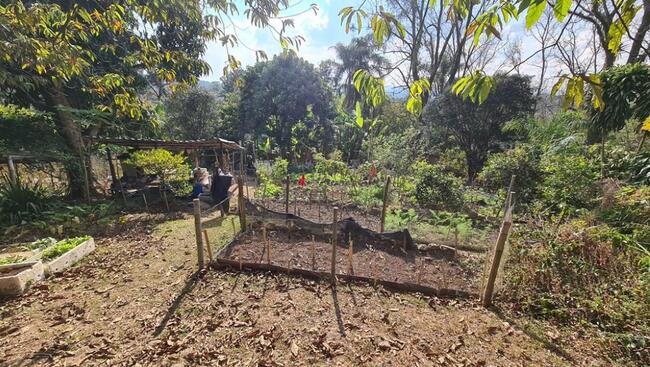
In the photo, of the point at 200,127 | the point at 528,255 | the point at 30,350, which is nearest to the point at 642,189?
the point at 528,255

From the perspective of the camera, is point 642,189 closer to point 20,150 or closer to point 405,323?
point 405,323

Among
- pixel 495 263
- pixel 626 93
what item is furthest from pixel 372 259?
pixel 626 93

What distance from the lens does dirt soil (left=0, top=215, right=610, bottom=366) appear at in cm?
261

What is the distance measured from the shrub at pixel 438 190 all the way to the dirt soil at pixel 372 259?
2573 mm

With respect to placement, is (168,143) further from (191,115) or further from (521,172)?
(521,172)

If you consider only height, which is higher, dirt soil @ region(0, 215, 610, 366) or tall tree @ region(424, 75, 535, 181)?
tall tree @ region(424, 75, 535, 181)

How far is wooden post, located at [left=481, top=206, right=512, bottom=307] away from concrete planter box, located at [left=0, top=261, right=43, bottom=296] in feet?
19.3

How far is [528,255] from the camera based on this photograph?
3738mm

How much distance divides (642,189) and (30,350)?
26.9ft

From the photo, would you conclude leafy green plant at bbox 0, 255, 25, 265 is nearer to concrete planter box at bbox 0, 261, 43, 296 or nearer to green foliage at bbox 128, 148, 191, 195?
concrete planter box at bbox 0, 261, 43, 296

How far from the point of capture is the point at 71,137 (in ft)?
27.0

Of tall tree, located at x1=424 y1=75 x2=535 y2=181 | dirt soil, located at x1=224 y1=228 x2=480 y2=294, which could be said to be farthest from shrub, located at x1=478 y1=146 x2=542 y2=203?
tall tree, located at x1=424 y1=75 x2=535 y2=181

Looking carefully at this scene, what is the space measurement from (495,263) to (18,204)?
9.18 m

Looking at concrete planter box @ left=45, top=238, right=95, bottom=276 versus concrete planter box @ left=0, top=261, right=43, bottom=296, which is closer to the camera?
concrete planter box @ left=0, top=261, right=43, bottom=296
